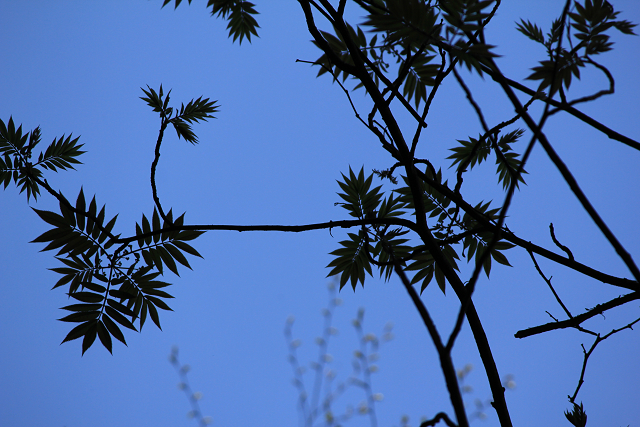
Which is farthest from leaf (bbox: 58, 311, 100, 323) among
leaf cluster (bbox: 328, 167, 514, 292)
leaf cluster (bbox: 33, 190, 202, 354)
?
leaf cluster (bbox: 328, 167, 514, 292)

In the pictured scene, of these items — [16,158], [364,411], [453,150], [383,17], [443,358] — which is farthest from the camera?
[364,411]

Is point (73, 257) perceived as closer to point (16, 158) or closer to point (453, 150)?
point (16, 158)

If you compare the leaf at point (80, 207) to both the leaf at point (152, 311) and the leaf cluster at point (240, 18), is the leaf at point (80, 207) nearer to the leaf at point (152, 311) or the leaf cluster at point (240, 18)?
the leaf at point (152, 311)

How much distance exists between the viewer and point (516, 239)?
3.75 feet

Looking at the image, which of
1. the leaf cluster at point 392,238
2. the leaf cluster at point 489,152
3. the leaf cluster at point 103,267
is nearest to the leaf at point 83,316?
the leaf cluster at point 103,267

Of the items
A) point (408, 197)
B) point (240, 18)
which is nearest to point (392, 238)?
point (408, 197)

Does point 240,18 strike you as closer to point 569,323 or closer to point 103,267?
point 103,267

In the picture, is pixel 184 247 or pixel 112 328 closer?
pixel 112 328

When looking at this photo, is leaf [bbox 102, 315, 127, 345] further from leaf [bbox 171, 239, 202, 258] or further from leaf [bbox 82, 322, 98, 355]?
leaf [bbox 171, 239, 202, 258]

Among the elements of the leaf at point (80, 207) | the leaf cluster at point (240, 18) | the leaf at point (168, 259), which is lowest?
the leaf at point (168, 259)

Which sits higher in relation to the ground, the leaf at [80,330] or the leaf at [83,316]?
the leaf at [83,316]

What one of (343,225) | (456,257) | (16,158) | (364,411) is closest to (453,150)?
(456,257)

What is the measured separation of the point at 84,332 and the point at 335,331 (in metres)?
3.06

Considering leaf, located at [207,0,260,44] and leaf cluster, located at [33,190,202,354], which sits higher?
leaf, located at [207,0,260,44]
